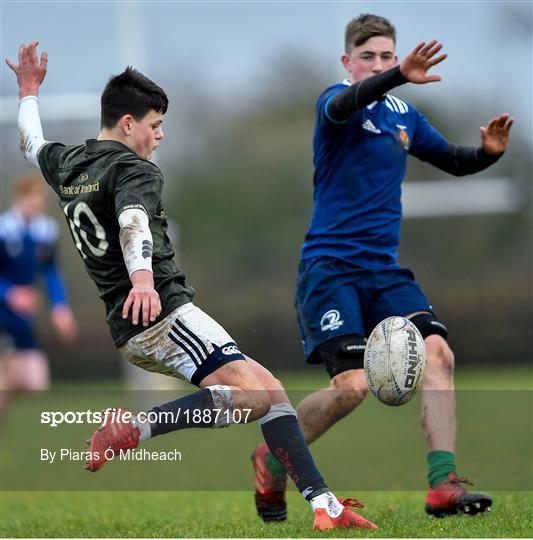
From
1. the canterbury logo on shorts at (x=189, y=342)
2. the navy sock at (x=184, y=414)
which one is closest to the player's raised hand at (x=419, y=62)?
the canterbury logo on shorts at (x=189, y=342)

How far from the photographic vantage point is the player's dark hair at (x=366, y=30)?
571cm

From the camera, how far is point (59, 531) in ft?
17.3

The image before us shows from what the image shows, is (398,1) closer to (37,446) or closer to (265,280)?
(265,280)

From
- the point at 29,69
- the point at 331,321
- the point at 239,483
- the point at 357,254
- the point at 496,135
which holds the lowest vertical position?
the point at 239,483

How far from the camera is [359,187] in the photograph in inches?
224

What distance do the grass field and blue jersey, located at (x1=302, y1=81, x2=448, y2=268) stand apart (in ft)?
4.27

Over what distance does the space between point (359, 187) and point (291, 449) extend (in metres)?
1.52

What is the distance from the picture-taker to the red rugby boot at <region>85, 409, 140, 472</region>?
14.4 ft

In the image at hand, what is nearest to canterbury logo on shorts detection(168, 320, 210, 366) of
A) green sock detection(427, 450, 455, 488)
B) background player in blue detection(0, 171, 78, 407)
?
green sock detection(427, 450, 455, 488)

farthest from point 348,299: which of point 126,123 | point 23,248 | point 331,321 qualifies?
point 23,248

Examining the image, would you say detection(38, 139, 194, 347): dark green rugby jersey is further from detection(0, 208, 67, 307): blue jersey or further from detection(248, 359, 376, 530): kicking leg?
detection(0, 208, 67, 307): blue jersey

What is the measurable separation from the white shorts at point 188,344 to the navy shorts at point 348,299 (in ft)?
3.19

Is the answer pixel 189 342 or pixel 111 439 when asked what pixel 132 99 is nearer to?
pixel 189 342

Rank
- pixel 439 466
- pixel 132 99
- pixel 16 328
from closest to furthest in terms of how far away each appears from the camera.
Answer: pixel 132 99
pixel 439 466
pixel 16 328
